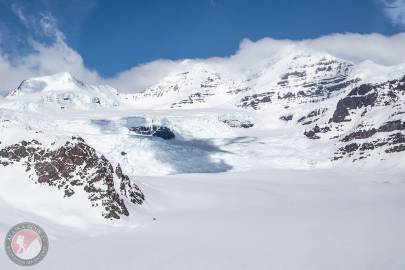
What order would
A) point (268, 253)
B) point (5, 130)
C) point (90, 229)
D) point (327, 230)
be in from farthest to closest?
point (5, 130), point (90, 229), point (327, 230), point (268, 253)

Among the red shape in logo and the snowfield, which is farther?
the red shape in logo

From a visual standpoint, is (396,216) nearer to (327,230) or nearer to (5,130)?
(327,230)

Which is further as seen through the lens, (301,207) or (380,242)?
(301,207)

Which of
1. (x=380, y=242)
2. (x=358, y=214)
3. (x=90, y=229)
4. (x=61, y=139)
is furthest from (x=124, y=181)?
(x=380, y=242)

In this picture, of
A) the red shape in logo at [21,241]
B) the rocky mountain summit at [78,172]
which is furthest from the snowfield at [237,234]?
the rocky mountain summit at [78,172]

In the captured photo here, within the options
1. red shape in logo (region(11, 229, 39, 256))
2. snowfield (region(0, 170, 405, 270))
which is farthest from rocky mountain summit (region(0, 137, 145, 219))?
red shape in logo (region(11, 229, 39, 256))

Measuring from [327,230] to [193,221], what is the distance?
17.5 m

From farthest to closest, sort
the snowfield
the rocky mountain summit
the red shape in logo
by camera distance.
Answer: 1. the rocky mountain summit
2. the red shape in logo
3. the snowfield

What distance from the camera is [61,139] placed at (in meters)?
82.8

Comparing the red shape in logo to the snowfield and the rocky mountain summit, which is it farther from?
the rocky mountain summit

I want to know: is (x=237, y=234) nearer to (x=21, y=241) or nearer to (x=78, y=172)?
(x=21, y=241)

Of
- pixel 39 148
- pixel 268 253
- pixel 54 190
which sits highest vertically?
pixel 39 148

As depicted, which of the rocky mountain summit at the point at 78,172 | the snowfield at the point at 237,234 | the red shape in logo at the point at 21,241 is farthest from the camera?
the rocky mountain summit at the point at 78,172

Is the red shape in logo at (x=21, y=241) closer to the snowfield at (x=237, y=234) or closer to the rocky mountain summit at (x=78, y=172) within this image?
the snowfield at (x=237, y=234)
